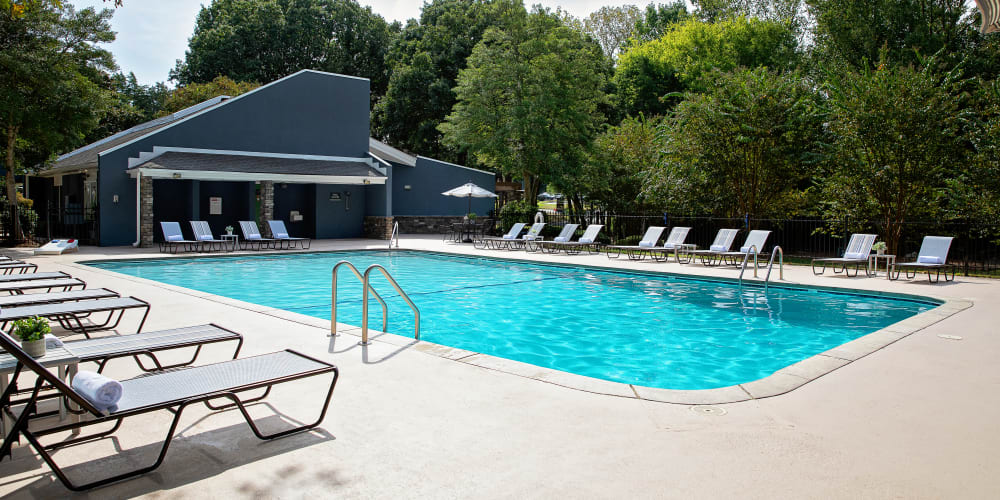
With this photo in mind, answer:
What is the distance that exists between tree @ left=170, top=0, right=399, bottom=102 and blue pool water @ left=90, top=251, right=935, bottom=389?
28.4m

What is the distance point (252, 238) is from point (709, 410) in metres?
17.8

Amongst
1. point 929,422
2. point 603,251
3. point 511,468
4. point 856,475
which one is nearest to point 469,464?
point 511,468

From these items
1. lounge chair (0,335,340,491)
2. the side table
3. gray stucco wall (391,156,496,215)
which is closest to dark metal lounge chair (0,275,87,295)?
lounge chair (0,335,340,491)

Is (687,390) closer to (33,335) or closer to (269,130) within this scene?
(33,335)

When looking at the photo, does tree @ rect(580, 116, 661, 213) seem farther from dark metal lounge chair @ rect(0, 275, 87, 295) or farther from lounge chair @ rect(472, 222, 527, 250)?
dark metal lounge chair @ rect(0, 275, 87, 295)

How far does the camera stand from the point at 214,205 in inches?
881

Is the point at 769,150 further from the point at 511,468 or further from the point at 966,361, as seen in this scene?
the point at 511,468

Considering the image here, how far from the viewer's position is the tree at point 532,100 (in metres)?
23.9

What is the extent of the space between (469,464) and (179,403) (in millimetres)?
1454

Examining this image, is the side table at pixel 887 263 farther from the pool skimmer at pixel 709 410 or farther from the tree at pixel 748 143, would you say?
the pool skimmer at pixel 709 410

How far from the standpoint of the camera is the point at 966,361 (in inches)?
231

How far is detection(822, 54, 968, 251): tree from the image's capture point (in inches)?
594

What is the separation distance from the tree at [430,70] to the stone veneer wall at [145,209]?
18.9 metres

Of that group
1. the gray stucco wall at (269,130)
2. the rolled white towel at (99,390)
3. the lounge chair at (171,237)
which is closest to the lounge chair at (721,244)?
the lounge chair at (171,237)
